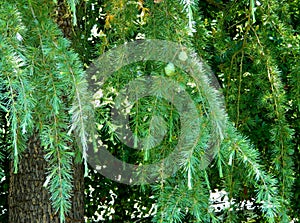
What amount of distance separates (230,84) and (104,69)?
56 cm

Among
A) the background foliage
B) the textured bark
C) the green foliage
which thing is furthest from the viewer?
the textured bark

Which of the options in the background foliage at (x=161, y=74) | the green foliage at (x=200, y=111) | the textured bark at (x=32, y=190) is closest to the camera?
the background foliage at (x=161, y=74)

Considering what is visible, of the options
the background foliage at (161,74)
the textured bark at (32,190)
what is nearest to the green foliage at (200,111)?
the background foliage at (161,74)

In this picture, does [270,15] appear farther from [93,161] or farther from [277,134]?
[93,161]

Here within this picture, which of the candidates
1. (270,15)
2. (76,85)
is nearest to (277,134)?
(270,15)

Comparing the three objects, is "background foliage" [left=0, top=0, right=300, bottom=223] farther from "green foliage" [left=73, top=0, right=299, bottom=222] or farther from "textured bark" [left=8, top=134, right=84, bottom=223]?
"textured bark" [left=8, top=134, right=84, bottom=223]

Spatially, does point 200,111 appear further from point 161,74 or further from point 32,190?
point 32,190

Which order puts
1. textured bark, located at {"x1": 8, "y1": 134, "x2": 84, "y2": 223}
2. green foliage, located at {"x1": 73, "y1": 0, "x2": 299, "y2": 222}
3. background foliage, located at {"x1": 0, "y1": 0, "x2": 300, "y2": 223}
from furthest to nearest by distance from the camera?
textured bark, located at {"x1": 8, "y1": 134, "x2": 84, "y2": 223} → green foliage, located at {"x1": 73, "y1": 0, "x2": 299, "y2": 222} → background foliage, located at {"x1": 0, "y1": 0, "x2": 300, "y2": 223}

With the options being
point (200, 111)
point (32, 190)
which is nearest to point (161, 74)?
point (200, 111)

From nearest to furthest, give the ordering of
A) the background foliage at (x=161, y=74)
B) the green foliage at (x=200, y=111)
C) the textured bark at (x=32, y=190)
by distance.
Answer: the background foliage at (x=161, y=74)
the green foliage at (x=200, y=111)
the textured bark at (x=32, y=190)

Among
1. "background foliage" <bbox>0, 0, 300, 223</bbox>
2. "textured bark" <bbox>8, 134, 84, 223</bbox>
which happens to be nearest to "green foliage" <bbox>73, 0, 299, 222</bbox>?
"background foliage" <bbox>0, 0, 300, 223</bbox>

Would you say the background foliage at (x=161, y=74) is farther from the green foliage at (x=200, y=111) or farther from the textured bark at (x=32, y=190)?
the textured bark at (x=32, y=190)

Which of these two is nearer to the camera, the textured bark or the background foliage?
the background foliage

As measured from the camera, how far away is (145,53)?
125cm
